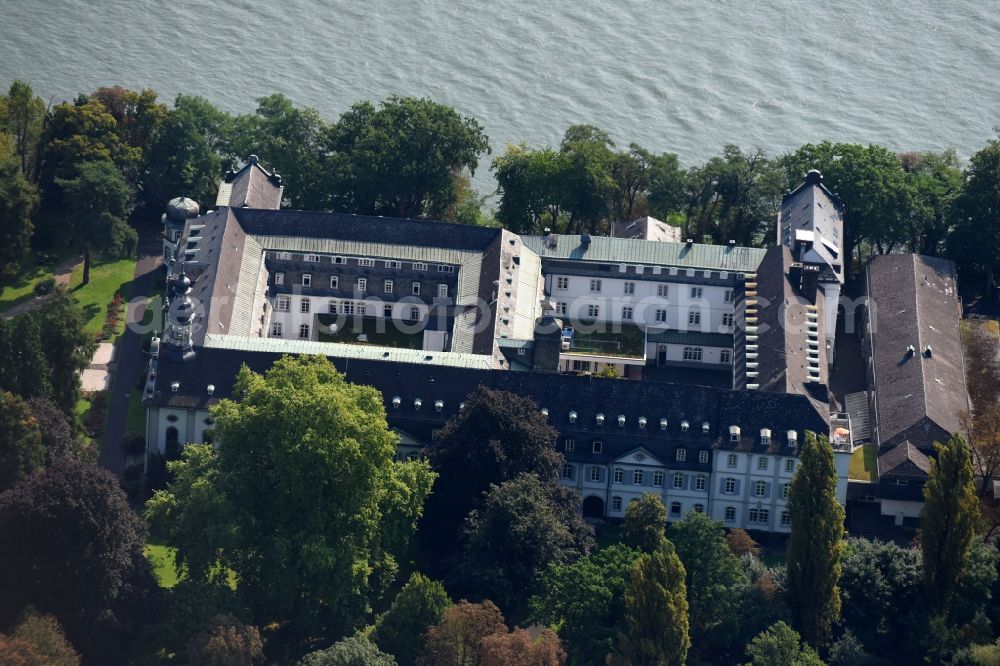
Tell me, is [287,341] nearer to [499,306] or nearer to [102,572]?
[499,306]

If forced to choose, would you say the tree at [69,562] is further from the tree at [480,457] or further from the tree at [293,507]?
the tree at [480,457]

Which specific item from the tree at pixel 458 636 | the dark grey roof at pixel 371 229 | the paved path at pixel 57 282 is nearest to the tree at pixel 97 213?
the paved path at pixel 57 282

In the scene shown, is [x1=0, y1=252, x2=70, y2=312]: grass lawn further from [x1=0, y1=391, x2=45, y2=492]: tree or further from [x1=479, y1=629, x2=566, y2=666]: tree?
[x1=479, y1=629, x2=566, y2=666]: tree

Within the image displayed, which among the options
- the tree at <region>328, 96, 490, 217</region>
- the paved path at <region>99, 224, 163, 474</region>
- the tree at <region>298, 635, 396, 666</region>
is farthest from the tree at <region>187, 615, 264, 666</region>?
the tree at <region>328, 96, 490, 217</region>

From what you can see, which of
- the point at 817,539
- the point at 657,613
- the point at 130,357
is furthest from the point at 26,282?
the point at 817,539

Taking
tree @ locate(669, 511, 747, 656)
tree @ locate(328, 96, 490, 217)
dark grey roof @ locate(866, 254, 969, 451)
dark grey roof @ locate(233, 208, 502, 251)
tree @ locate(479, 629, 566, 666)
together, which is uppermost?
tree @ locate(328, 96, 490, 217)

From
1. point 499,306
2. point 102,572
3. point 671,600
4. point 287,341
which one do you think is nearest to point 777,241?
point 499,306

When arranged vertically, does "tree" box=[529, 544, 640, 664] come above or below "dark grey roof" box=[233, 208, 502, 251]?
below

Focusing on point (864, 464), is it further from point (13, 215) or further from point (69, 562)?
point (13, 215)
